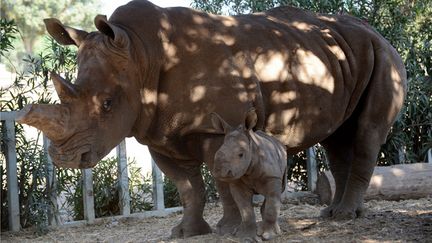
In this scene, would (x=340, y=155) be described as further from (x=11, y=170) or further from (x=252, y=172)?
(x=11, y=170)

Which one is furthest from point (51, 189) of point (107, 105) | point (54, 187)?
point (107, 105)

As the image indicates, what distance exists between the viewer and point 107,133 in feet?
16.5

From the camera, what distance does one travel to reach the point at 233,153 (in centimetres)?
490

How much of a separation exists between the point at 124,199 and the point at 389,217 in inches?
124

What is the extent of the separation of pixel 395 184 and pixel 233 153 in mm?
4215

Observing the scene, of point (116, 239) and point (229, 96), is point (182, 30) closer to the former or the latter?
point (229, 96)

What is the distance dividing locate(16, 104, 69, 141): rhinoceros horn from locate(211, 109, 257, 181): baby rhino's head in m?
1.06

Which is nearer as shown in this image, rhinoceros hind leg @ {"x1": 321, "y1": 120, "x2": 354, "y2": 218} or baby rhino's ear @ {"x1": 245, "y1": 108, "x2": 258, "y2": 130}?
baby rhino's ear @ {"x1": 245, "y1": 108, "x2": 258, "y2": 130}

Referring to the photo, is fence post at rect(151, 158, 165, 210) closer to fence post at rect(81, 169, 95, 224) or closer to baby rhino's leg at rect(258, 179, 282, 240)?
fence post at rect(81, 169, 95, 224)

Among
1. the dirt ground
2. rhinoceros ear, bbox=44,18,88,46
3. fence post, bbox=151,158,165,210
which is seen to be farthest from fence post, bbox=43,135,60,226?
rhinoceros ear, bbox=44,18,88,46

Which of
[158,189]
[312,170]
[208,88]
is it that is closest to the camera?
[208,88]

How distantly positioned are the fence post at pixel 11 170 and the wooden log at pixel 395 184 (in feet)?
11.6

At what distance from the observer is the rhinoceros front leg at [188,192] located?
19.4 ft

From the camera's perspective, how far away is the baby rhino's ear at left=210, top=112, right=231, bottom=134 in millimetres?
5098
